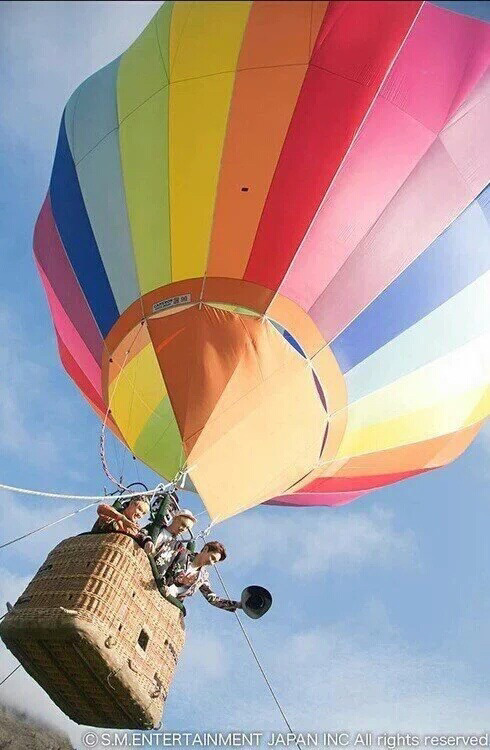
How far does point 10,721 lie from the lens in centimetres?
1895

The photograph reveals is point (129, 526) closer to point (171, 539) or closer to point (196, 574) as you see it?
point (171, 539)

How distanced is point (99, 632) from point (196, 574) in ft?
3.19

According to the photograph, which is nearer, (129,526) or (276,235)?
(129,526)

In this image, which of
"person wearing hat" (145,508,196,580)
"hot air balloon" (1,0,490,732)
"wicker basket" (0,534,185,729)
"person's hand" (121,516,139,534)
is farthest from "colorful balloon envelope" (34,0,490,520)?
"wicker basket" (0,534,185,729)

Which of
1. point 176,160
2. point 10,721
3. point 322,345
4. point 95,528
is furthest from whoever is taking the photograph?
point 10,721

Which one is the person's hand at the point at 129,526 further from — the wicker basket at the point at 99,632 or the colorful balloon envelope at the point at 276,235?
the colorful balloon envelope at the point at 276,235

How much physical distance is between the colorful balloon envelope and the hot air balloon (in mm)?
14

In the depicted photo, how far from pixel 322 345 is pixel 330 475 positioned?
1.37 meters

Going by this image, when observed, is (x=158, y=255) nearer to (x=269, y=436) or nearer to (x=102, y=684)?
(x=269, y=436)

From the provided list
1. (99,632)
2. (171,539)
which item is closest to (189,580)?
(171,539)

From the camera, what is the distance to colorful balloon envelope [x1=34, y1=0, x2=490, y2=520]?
455cm

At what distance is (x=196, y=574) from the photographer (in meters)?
4.13

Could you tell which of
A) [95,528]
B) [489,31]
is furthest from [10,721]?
[489,31]

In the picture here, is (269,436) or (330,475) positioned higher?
(269,436)
